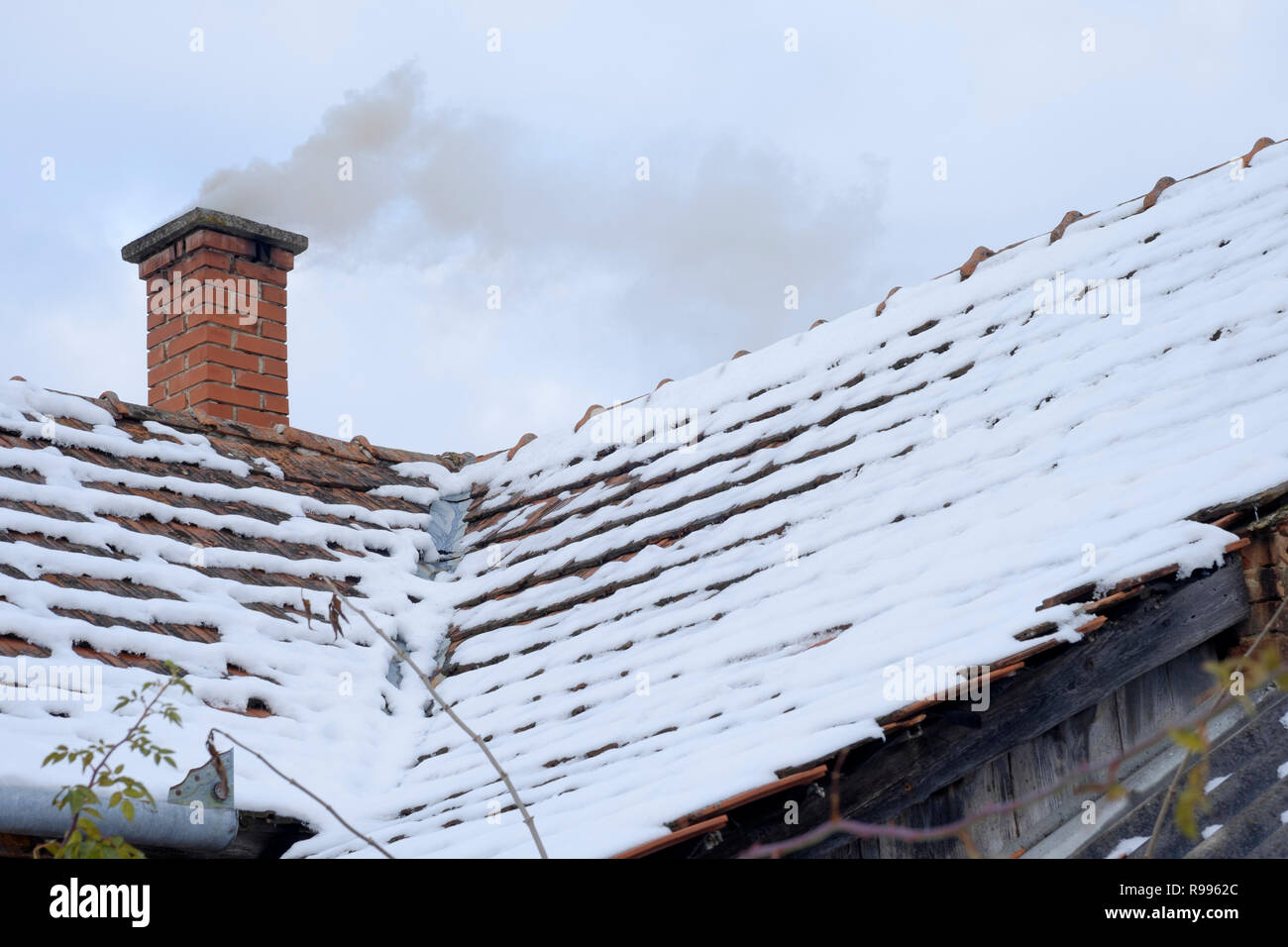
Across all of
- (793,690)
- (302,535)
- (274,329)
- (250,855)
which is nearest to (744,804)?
(793,690)

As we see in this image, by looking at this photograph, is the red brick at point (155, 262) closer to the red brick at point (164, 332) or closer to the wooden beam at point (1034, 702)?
the red brick at point (164, 332)

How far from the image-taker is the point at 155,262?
8727mm

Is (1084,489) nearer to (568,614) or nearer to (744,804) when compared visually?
(744,804)

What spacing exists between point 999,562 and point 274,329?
5.67m

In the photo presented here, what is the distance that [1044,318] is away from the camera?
18.6ft

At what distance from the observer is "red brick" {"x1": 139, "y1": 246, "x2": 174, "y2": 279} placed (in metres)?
8.62

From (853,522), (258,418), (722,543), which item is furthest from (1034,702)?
(258,418)

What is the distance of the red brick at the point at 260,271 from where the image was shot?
8.50m

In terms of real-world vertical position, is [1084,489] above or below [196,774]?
above

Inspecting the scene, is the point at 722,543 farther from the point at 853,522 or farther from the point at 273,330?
the point at 273,330

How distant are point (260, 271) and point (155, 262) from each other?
2.47 ft

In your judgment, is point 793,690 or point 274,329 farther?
point 274,329

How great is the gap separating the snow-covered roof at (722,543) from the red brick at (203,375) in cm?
104

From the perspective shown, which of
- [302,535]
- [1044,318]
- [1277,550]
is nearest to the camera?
[1277,550]
